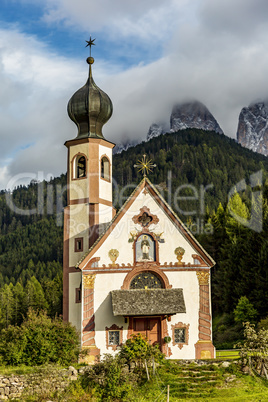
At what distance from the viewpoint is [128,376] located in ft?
88.8

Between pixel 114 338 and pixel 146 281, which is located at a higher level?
pixel 146 281

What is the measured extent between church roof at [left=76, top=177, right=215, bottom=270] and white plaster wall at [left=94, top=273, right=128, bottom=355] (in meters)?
1.56

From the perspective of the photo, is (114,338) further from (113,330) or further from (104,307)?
(104,307)

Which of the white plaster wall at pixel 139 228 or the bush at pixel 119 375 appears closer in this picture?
the bush at pixel 119 375

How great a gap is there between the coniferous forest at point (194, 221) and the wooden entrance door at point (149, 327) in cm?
1211

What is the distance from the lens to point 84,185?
40.3m

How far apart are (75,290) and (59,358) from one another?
959 centimetres

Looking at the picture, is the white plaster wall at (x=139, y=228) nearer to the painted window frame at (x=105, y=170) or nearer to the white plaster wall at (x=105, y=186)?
the white plaster wall at (x=105, y=186)

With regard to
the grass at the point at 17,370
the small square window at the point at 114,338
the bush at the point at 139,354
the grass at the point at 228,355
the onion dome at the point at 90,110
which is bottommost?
the grass at the point at 17,370

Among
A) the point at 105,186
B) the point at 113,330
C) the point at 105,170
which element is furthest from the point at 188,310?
the point at 105,170

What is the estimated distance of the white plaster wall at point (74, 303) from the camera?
3766 centimetres

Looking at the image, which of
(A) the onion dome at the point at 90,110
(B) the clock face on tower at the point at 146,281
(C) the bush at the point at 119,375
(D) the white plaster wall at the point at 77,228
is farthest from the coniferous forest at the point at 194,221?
(A) the onion dome at the point at 90,110

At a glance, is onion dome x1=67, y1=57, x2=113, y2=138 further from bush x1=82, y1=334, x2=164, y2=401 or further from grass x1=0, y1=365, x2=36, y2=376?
grass x1=0, y1=365, x2=36, y2=376

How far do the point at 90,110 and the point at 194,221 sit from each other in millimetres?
69918
